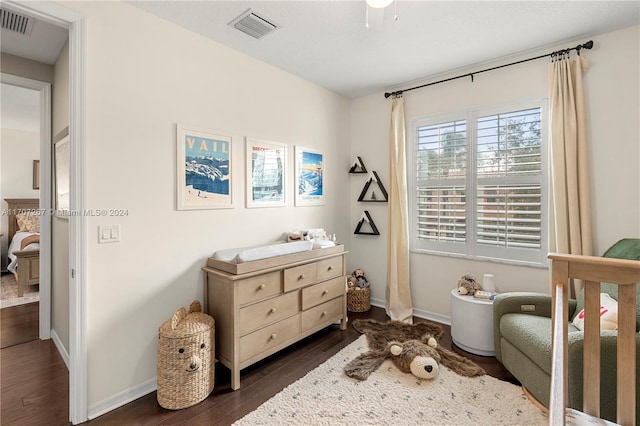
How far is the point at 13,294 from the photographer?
4.14 meters

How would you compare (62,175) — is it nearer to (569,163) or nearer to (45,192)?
(45,192)

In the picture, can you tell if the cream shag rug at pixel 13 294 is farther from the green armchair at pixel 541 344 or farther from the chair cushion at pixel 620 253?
the chair cushion at pixel 620 253

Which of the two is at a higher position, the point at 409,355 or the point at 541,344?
the point at 541,344

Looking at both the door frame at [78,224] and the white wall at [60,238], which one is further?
the white wall at [60,238]

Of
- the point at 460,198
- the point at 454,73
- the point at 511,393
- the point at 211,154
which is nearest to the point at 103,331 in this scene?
the point at 211,154

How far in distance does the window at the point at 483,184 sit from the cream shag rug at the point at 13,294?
5042 mm

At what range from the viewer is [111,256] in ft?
6.59

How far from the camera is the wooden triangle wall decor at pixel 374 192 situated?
3719 millimetres

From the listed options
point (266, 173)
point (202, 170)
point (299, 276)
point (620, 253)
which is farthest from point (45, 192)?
point (620, 253)

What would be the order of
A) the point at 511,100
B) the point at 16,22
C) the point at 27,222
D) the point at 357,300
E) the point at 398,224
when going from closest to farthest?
the point at 16,22 → the point at 511,100 → the point at 398,224 → the point at 357,300 → the point at 27,222

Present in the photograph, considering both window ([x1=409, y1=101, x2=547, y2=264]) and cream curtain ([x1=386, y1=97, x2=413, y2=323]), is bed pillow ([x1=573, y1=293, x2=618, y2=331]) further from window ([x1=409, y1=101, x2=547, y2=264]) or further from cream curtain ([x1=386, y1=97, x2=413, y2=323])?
cream curtain ([x1=386, y1=97, x2=413, y2=323])

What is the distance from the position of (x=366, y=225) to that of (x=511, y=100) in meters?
2.03

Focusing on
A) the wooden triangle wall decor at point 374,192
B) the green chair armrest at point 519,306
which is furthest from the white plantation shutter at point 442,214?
the green chair armrest at point 519,306

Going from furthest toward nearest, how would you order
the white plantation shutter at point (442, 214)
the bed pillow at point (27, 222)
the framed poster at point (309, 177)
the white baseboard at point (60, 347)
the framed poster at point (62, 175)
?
1. the bed pillow at point (27, 222)
2. the framed poster at point (309, 177)
3. the white plantation shutter at point (442, 214)
4. the white baseboard at point (60, 347)
5. the framed poster at point (62, 175)
